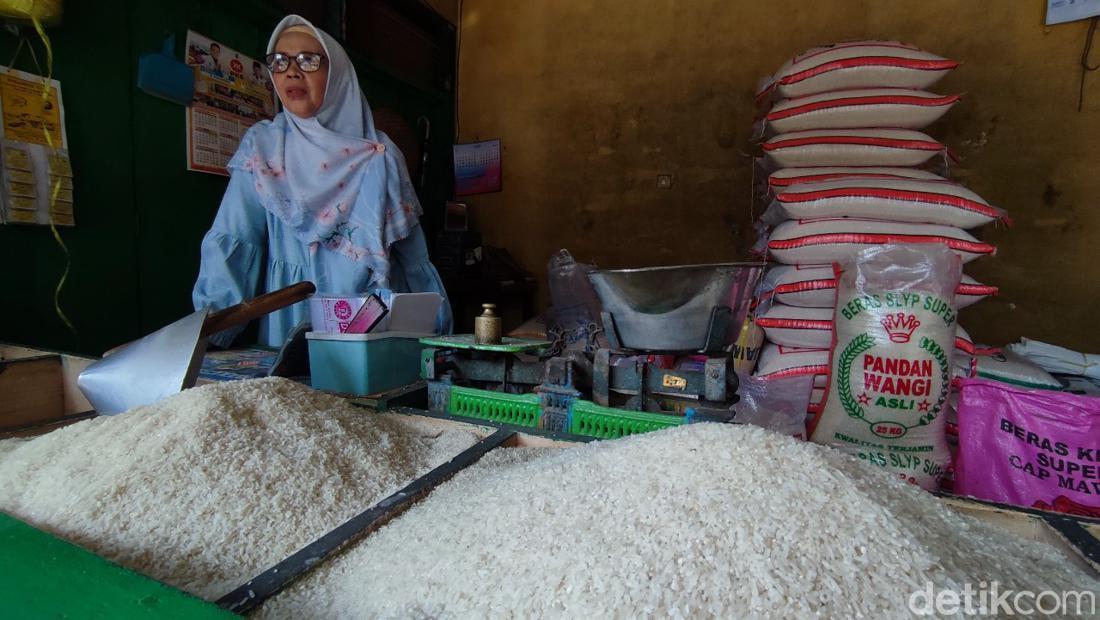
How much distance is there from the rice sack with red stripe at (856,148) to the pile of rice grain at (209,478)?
1.60m

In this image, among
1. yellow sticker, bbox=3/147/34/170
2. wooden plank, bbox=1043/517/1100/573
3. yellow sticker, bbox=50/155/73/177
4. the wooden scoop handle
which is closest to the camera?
wooden plank, bbox=1043/517/1100/573

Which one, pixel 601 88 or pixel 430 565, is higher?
pixel 601 88

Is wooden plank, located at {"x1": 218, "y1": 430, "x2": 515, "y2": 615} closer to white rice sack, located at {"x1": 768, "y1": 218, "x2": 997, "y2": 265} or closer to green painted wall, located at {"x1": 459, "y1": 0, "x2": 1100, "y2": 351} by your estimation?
white rice sack, located at {"x1": 768, "y1": 218, "x2": 997, "y2": 265}

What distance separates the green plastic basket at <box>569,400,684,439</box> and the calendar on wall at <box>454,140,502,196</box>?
2.68 meters

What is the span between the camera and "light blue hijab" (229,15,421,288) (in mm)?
1765

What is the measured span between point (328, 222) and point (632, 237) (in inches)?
73.9

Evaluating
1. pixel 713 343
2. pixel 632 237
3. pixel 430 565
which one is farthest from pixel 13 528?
pixel 632 237

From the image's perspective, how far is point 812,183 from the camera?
1.63m

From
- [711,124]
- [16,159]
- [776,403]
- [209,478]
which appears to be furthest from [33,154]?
[711,124]

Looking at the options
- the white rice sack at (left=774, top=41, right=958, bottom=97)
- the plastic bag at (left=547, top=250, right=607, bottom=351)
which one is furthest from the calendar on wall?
the white rice sack at (left=774, top=41, right=958, bottom=97)

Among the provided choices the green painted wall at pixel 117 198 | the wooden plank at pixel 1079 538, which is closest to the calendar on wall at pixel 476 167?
the green painted wall at pixel 117 198

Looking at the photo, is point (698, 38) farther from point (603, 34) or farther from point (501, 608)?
point (501, 608)

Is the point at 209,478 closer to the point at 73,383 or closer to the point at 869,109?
the point at 73,383

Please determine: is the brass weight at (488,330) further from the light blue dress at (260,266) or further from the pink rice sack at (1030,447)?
the pink rice sack at (1030,447)
